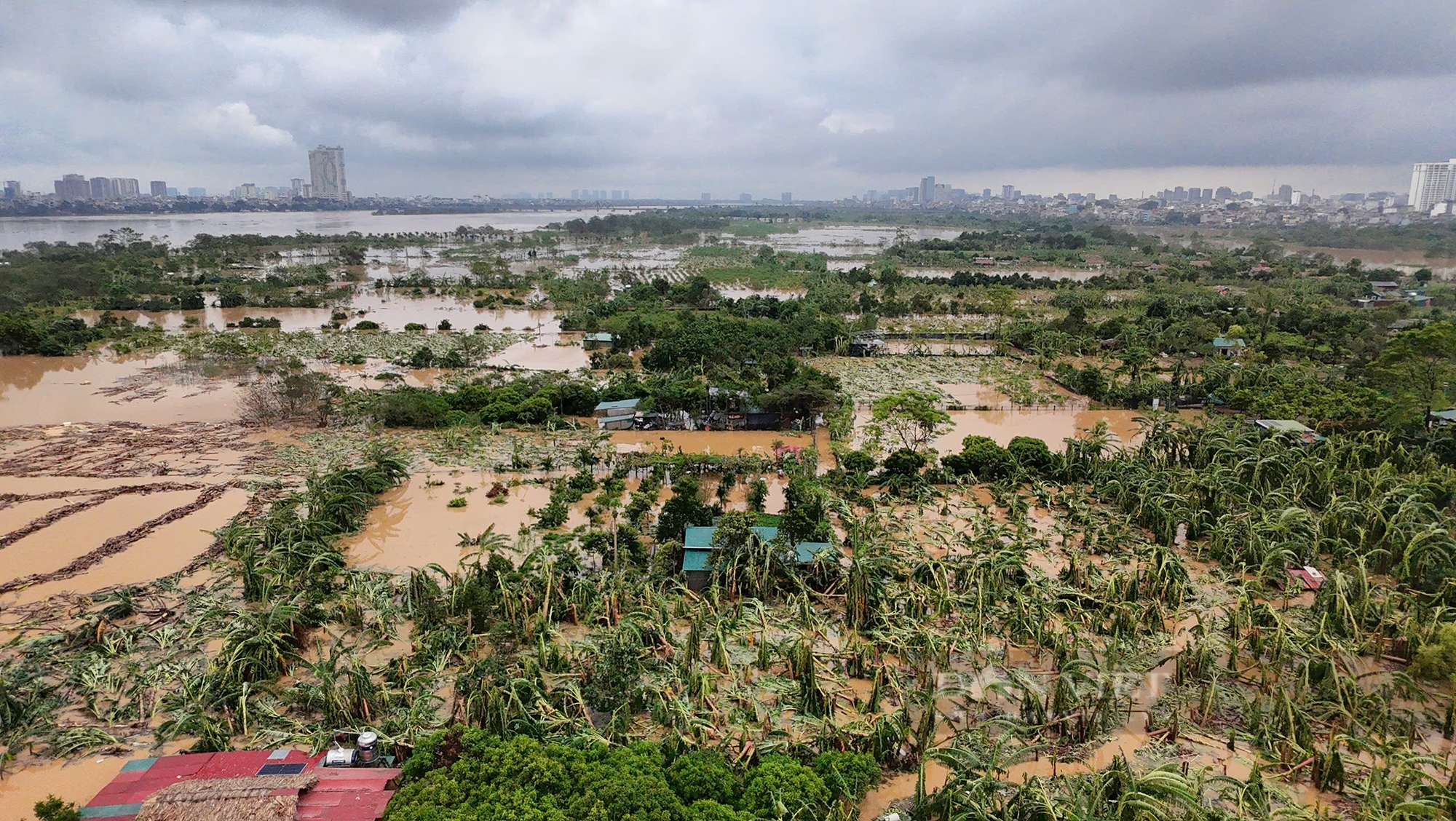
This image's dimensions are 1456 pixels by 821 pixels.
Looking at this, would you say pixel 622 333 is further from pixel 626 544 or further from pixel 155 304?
pixel 155 304

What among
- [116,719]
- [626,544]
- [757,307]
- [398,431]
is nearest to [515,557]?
[626,544]

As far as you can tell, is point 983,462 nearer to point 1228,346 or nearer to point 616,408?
point 616,408

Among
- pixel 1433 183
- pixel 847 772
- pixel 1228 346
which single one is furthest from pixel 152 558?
pixel 1433 183

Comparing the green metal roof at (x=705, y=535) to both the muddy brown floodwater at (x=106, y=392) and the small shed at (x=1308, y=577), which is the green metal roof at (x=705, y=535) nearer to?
the small shed at (x=1308, y=577)

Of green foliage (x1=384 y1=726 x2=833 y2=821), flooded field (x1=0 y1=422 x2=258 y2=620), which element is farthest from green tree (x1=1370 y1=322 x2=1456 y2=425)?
flooded field (x1=0 y1=422 x2=258 y2=620)

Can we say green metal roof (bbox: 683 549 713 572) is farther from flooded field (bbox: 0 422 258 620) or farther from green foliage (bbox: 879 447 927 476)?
flooded field (bbox: 0 422 258 620)

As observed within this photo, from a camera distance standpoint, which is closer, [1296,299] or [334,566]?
[334,566]
